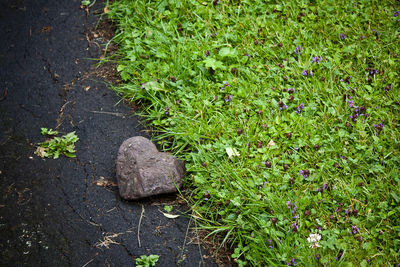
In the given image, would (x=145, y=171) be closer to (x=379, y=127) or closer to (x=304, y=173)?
(x=304, y=173)

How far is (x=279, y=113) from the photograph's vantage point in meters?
3.01

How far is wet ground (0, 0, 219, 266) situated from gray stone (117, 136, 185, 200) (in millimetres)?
136

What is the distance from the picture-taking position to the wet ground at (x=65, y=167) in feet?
8.09

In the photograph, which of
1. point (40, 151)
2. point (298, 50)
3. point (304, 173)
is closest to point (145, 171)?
point (40, 151)

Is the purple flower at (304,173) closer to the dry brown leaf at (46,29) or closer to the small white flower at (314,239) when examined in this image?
the small white flower at (314,239)

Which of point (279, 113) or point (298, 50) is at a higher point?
point (298, 50)

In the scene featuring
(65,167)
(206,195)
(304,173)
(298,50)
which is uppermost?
(298,50)

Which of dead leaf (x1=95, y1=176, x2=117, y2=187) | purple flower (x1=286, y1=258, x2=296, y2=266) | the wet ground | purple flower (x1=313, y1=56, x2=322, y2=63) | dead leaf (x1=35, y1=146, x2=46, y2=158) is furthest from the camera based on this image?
purple flower (x1=313, y1=56, x2=322, y2=63)

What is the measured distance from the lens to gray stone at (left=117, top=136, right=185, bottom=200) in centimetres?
262

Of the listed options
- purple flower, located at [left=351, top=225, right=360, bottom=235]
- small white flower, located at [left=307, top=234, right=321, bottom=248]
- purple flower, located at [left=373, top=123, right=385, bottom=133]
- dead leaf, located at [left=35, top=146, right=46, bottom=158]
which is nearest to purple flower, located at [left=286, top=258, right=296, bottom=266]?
small white flower, located at [left=307, top=234, right=321, bottom=248]

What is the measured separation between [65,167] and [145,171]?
30.7 inches

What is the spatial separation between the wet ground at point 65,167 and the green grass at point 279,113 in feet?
0.98

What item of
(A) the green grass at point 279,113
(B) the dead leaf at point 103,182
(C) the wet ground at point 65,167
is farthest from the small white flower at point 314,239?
(B) the dead leaf at point 103,182

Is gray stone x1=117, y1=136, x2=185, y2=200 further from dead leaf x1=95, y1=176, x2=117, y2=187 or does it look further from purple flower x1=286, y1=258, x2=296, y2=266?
purple flower x1=286, y1=258, x2=296, y2=266
